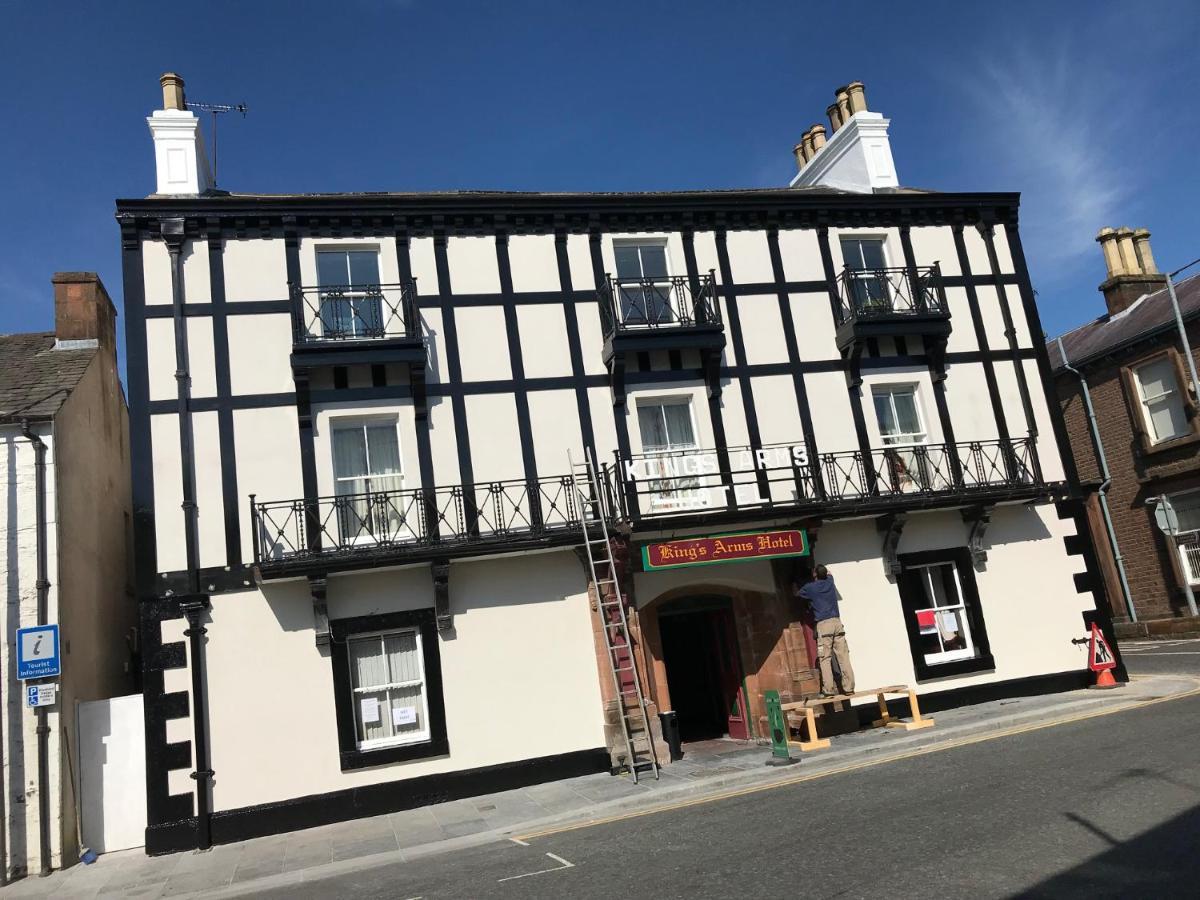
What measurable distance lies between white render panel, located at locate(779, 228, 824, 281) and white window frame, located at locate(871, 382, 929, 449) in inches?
93.3

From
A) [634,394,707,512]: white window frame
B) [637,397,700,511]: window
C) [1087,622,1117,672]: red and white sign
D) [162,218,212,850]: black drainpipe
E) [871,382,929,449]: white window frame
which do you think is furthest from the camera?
[871,382,929,449]: white window frame

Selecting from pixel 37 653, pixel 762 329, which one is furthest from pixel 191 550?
pixel 762 329

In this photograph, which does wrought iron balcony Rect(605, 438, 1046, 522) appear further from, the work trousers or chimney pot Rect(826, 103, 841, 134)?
chimney pot Rect(826, 103, 841, 134)

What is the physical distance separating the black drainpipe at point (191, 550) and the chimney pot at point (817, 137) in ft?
47.8

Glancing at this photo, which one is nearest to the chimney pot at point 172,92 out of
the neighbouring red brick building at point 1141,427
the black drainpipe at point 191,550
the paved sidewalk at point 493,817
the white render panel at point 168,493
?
the black drainpipe at point 191,550

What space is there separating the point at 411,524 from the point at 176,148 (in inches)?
305

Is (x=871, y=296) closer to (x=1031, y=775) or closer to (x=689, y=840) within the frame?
(x=1031, y=775)

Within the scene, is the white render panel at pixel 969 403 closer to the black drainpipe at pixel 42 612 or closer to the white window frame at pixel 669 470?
the white window frame at pixel 669 470

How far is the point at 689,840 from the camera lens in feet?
29.0

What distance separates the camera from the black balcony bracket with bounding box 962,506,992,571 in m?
15.9

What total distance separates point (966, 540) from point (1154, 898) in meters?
10.8

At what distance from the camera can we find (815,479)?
15.1m

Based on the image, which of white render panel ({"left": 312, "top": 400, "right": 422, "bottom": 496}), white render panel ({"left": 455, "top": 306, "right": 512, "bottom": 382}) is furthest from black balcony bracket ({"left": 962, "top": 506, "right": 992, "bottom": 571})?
white render panel ({"left": 312, "top": 400, "right": 422, "bottom": 496})

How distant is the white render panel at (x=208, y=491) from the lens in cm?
1307
